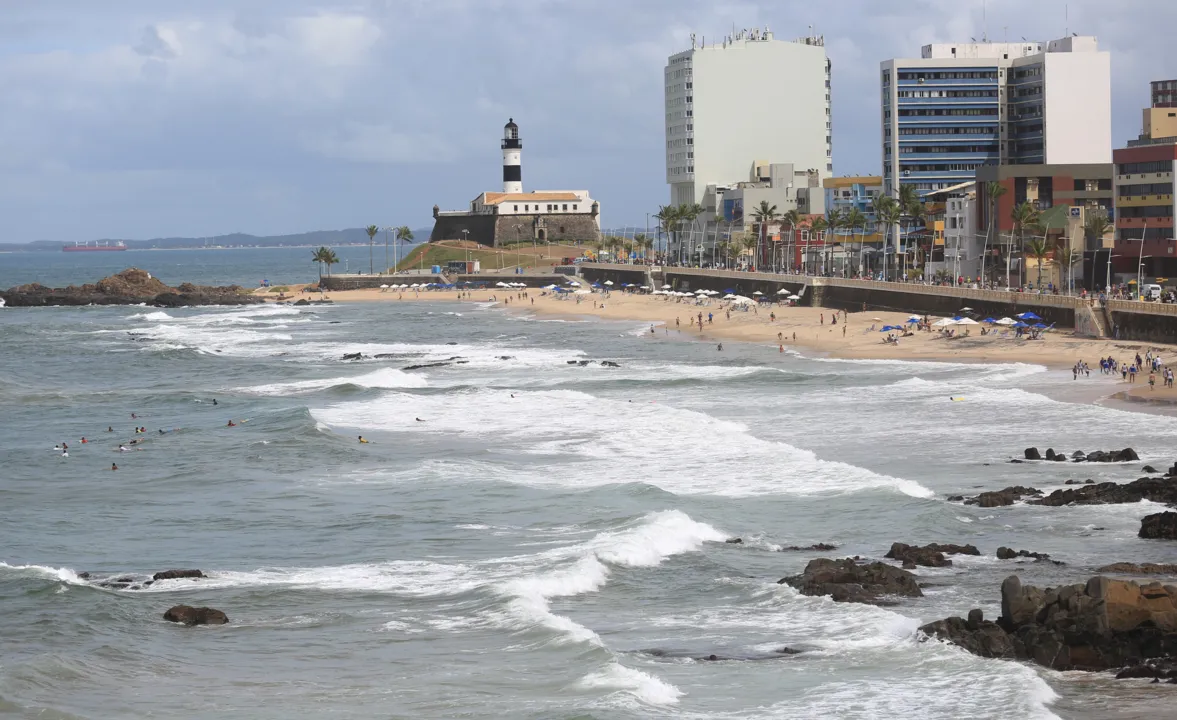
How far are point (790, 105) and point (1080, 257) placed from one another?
87950mm

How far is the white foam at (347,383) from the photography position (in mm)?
55375

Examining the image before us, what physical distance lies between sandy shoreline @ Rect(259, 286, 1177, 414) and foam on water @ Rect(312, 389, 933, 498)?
12.1 metres

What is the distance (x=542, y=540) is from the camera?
1062 inches

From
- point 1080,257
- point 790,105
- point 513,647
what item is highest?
point 790,105

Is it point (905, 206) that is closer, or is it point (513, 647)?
point (513, 647)

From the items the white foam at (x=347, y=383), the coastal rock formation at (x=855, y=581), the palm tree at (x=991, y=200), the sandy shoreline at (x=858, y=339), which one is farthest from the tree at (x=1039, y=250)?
the coastal rock formation at (x=855, y=581)

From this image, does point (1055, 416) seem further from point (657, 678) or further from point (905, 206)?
point (905, 206)

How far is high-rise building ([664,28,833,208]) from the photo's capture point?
158 m

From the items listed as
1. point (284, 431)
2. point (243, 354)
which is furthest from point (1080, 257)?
point (284, 431)

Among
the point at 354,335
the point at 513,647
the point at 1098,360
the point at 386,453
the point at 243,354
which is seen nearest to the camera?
the point at 513,647

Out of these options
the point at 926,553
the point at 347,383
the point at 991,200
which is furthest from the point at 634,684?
the point at 991,200

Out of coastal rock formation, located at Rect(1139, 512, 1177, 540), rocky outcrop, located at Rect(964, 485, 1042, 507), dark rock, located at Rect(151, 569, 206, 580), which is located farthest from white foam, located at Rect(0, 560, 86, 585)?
coastal rock formation, located at Rect(1139, 512, 1177, 540)

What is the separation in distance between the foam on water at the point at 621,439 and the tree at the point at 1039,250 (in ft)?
107

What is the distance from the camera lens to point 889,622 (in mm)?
20578
